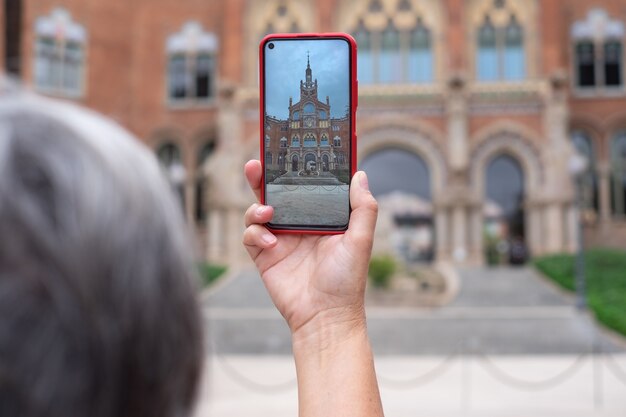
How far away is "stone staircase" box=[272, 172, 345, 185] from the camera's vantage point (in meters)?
1.84

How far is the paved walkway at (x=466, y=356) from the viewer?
31.0 ft

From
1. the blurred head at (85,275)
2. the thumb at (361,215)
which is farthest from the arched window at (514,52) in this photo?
the blurred head at (85,275)

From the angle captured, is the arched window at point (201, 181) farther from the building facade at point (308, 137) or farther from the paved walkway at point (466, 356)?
the building facade at point (308, 137)

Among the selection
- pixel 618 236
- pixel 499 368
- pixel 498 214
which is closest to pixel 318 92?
pixel 499 368

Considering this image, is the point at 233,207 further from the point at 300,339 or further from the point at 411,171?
the point at 300,339

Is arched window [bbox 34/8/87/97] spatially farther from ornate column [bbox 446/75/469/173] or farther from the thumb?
the thumb

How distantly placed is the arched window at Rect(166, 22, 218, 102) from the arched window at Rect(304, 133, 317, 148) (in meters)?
30.3

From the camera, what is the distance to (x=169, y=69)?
104ft

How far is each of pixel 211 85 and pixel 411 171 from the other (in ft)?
34.0

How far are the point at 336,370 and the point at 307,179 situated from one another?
551mm

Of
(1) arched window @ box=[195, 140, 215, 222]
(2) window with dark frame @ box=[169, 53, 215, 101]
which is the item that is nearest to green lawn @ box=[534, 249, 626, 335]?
(1) arched window @ box=[195, 140, 215, 222]

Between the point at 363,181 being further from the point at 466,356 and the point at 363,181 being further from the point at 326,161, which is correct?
the point at 466,356

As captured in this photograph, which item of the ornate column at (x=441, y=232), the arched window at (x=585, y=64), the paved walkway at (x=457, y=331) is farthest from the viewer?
the arched window at (x=585, y=64)

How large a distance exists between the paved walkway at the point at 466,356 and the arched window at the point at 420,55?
28.3ft
